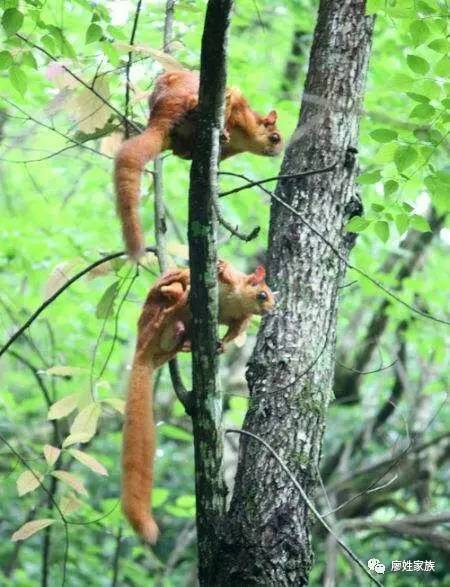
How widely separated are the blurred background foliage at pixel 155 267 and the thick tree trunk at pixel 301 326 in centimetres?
19

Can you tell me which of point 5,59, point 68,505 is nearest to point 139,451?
point 68,505

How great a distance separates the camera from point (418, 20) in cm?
286

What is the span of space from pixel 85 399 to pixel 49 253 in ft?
7.55

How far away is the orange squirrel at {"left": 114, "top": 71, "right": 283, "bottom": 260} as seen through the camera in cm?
278

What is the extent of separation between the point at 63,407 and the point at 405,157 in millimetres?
1603

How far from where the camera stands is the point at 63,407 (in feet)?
11.5

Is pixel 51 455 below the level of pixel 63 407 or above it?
below

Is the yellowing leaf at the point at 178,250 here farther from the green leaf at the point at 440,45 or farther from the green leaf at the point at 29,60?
the green leaf at the point at 440,45

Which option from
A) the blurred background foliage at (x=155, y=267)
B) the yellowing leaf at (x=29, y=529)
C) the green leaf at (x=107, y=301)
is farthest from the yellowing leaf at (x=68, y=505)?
the green leaf at (x=107, y=301)

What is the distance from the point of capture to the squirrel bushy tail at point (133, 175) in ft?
8.64

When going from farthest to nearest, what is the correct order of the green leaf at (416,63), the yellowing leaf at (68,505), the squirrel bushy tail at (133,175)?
the yellowing leaf at (68,505) < the green leaf at (416,63) < the squirrel bushy tail at (133,175)

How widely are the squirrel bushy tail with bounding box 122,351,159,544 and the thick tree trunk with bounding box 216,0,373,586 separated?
28cm

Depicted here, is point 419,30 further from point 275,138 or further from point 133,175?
point 275,138

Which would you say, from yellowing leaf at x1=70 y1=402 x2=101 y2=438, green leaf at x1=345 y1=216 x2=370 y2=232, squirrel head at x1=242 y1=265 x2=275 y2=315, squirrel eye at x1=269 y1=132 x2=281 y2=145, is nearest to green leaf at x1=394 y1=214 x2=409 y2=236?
green leaf at x1=345 y1=216 x2=370 y2=232
